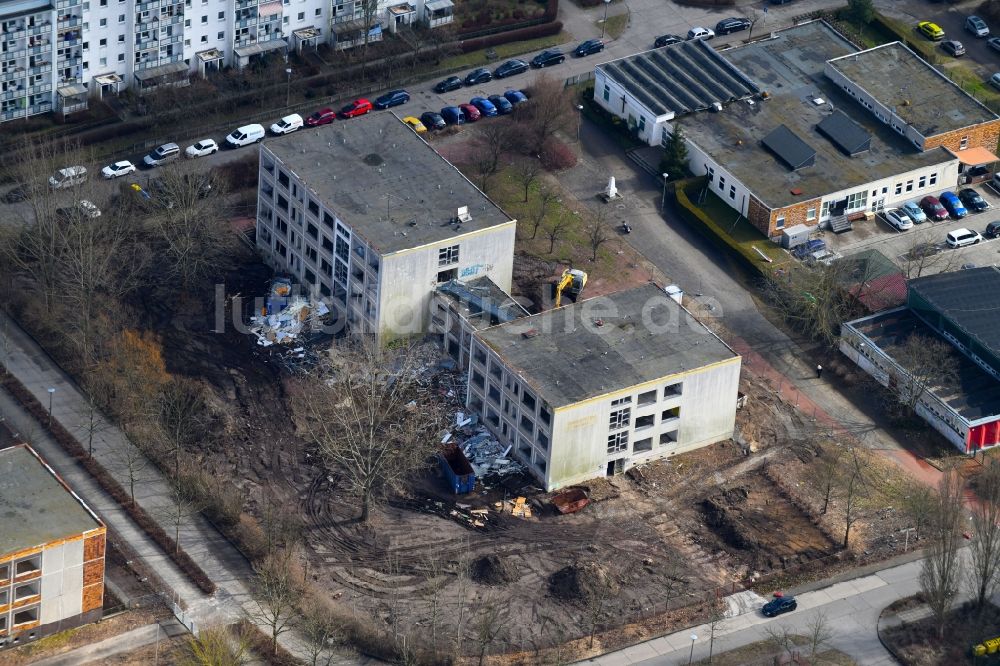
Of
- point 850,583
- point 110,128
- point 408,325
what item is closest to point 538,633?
point 850,583

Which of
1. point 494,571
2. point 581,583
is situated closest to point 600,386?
point 581,583

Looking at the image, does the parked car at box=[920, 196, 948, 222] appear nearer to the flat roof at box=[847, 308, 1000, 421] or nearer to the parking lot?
the parking lot

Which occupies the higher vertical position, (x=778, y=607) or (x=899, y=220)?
(x=899, y=220)

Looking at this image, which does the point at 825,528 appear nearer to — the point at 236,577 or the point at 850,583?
the point at 850,583

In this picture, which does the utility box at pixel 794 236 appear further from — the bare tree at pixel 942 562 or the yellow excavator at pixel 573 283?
the bare tree at pixel 942 562

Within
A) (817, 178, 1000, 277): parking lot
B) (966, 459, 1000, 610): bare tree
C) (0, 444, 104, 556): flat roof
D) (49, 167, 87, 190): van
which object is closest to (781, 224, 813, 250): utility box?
(817, 178, 1000, 277): parking lot

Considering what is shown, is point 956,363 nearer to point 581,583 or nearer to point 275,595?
point 581,583
